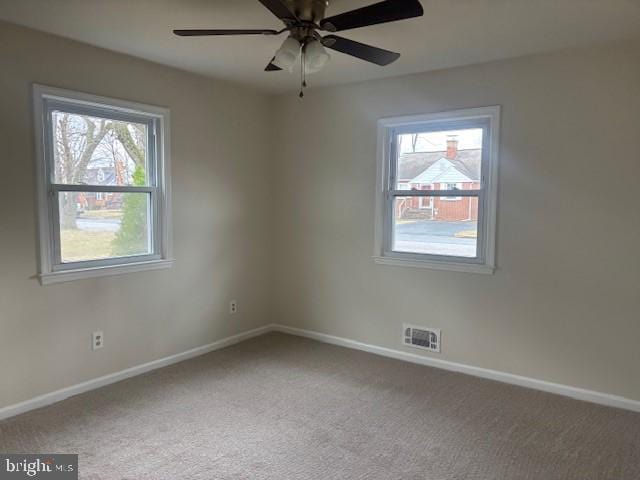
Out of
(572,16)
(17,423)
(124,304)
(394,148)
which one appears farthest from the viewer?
(394,148)

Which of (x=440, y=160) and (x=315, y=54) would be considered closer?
(x=315, y=54)

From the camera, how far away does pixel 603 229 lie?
10.4 feet

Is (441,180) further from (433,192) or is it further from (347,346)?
(347,346)

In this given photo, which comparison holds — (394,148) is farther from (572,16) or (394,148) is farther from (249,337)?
(249,337)

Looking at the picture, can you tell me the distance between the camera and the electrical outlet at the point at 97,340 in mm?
3391

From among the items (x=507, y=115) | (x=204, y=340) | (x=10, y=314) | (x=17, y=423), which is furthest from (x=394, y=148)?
(x=17, y=423)

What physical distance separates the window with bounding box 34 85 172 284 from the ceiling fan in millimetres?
1349

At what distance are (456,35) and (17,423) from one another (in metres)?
3.66

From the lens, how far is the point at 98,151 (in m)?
3.42

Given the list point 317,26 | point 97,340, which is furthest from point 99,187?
point 317,26

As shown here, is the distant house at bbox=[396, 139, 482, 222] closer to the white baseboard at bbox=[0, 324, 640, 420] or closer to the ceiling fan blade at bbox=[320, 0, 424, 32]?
the white baseboard at bbox=[0, 324, 640, 420]

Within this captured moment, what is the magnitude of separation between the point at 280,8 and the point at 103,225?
225 centimetres

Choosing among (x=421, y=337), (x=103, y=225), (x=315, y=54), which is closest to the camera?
(x=315, y=54)

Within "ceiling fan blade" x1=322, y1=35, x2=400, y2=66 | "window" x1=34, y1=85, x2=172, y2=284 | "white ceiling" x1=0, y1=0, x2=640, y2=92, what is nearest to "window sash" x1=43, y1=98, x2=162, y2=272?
"window" x1=34, y1=85, x2=172, y2=284
